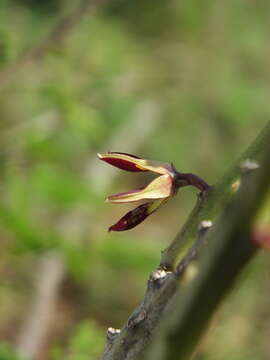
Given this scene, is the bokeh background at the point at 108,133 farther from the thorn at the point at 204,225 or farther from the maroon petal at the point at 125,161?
the thorn at the point at 204,225

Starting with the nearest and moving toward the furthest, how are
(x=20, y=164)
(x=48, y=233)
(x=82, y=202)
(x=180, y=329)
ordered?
(x=180, y=329)
(x=48, y=233)
(x=82, y=202)
(x=20, y=164)

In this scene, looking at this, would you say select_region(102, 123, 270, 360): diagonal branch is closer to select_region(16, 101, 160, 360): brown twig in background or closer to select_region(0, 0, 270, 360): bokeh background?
select_region(0, 0, 270, 360): bokeh background

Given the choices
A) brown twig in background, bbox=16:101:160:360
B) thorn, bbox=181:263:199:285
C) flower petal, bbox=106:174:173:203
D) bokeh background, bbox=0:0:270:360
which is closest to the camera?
thorn, bbox=181:263:199:285

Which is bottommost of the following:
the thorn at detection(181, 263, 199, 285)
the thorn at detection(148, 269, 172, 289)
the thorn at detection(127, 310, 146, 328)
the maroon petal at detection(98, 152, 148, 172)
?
the thorn at detection(127, 310, 146, 328)

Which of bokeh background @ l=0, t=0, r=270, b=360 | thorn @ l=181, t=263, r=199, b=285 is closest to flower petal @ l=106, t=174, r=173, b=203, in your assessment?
thorn @ l=181, t=263, r=199, b=285

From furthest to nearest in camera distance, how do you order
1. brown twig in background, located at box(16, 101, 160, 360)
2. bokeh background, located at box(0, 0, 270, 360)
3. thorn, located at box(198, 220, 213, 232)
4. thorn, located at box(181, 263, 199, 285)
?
brown twig in background, located at box(16, 101, 160, 360) < bokeh background, located at box(0, 0, 270, 360) < thorn, located at box(198, 220, 213, 232) < thorn, located at box(181, 263, 199, 285)

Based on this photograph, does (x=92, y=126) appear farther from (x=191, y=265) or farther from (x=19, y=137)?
(x=191, y=265)

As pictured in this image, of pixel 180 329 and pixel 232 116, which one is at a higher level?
pixel 180 329

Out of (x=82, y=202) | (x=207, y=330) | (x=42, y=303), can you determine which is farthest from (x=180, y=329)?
(x=42, y=303)

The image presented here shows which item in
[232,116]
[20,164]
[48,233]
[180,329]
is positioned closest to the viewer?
[180,329]
